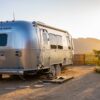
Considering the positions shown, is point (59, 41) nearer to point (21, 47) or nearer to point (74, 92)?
point (21, 47)

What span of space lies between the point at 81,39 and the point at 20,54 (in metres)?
122

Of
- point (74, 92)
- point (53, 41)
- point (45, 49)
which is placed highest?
point (53, 41)

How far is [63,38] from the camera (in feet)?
73.7

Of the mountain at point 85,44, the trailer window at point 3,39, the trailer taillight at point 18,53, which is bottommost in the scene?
the trailer taillight at point 18,53

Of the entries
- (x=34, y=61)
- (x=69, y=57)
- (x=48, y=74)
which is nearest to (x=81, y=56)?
(x=69, y=57)

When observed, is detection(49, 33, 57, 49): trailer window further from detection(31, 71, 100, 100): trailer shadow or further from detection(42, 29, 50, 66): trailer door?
detection(31, 71, 100, 100): trailer shadow

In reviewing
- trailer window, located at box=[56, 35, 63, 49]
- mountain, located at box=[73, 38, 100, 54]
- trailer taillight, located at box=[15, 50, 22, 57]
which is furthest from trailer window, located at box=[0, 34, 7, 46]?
mountain, located at box=[73, 38, 100, 54]

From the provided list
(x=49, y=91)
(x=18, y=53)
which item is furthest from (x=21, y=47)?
(x=49, y=91)

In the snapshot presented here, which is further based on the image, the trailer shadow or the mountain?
the mountain

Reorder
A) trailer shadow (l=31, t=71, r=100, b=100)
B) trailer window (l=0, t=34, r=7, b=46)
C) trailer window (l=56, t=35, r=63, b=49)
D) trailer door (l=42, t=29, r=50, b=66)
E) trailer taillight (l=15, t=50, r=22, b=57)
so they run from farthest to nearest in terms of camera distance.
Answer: trailer window (l=56, t=35, r=63, b=49)
trailer door (l=42, t=29, r=50, b=66)
trailer window (l=0, t=34, r=7, b=46)
trailer taillight (l=15, t=50, r=22, b=57)
trailer shadow (l=31, t=71, r=100, b=100)

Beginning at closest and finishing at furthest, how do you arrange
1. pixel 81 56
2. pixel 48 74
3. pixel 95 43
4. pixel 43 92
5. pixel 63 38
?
pixel 43 92 → pixel 48 74 → pixel 63 38 → pixel 81 56 → pixel 95 43

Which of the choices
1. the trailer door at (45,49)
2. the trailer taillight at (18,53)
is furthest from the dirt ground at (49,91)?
the trailer door at (45,49)

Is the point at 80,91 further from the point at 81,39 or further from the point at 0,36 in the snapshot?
the point at 81,39

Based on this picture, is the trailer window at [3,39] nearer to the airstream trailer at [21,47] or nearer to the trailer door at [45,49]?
the airstream trailer at [21,47]
